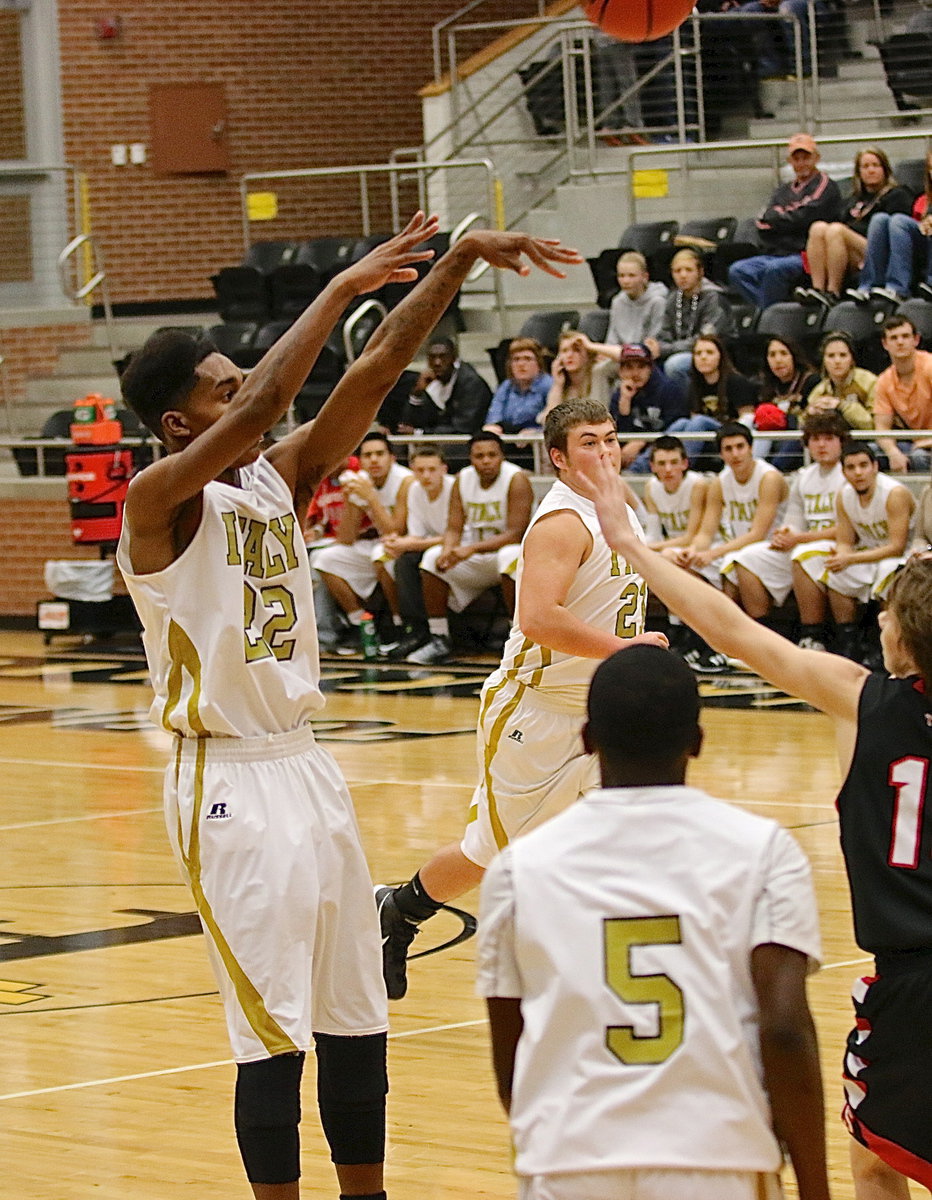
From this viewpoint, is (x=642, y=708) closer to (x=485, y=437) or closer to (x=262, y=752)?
(x=262, y=752)

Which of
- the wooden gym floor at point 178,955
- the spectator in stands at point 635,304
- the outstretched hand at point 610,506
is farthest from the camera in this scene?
the spectator in stands at point 635,304

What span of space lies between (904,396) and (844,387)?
1.51 feet

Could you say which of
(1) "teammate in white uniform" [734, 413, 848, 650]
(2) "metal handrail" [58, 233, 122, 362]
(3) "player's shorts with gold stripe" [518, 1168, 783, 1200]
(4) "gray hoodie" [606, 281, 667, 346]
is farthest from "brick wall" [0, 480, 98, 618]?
(3) "player's shorts with gold stripe" [518, 1168, 783, 1200]

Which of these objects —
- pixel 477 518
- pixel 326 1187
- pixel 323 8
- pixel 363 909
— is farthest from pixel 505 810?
pixel 323 8

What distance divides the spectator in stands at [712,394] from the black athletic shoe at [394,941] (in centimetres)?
736

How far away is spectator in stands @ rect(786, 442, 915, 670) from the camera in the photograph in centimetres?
1132

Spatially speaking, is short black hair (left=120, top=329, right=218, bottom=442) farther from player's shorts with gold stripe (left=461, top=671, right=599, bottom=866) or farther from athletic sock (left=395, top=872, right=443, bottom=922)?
athletic sock (left=395, top=872, right=443, bottom=922)

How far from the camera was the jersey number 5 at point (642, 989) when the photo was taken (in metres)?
2.31

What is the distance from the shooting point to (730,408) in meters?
12.8

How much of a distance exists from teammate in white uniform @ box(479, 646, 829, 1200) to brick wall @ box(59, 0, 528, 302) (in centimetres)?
1688

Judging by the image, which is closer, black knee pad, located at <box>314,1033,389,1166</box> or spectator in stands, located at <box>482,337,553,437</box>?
black knee pad, located at <box>314,1033,389,1166</box>

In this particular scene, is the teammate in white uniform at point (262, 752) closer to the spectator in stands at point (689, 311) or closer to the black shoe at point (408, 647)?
the black shoe at point (408, 647)

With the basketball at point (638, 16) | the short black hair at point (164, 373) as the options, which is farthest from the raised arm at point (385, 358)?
the basketball at point (638, 16)

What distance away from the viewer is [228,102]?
61.7 ft
